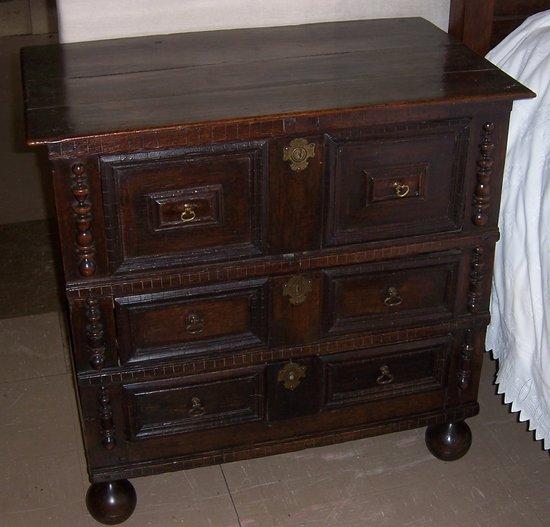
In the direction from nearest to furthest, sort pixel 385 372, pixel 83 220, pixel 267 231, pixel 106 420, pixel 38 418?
pixel 83 220 → pixel 267 231 → pixel 106 420 → pixel 385 372 → pixel 38 418

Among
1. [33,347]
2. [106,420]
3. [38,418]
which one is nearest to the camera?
[106,420]

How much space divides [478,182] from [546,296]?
27 centimetres

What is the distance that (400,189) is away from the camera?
4.87 ft

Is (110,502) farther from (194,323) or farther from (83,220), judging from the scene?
(83,220)

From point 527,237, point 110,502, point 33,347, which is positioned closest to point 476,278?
point 527,237

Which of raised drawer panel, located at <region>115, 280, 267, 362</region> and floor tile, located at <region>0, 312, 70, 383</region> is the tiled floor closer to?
floor tile, located at <region>0, 312, 70, 383</region>

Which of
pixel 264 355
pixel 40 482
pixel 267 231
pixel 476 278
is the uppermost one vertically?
pixel 267 231

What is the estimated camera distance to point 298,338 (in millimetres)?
1598

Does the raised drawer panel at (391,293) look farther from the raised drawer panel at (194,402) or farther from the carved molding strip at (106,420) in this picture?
the carved molding strip at (106,420)

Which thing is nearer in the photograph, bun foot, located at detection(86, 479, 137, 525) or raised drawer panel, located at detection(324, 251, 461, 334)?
raised drawer panel, located at detection(324, 251, 461, 334)

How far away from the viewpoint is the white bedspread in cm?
163

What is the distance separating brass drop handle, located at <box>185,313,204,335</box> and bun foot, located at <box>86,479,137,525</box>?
0.36 m

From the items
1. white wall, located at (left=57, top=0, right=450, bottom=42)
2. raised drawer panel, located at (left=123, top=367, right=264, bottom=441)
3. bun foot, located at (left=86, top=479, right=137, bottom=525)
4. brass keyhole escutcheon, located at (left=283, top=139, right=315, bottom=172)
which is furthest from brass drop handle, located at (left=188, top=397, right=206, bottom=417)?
white wall, located at (left=57, top=0, right=450, bottom=42)

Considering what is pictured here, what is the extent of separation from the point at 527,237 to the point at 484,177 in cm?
22
